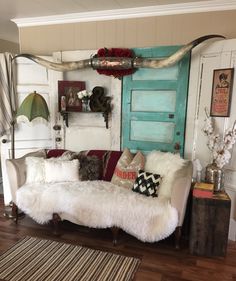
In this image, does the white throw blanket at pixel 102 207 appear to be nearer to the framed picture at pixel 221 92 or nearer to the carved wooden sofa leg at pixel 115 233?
the carved wooden sofa leg at pixel 115 233

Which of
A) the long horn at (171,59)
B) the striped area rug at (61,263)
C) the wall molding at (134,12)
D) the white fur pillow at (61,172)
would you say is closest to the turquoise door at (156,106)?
the long horn at (171,59)

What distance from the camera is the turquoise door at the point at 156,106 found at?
3.19m

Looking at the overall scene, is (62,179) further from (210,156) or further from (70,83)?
(210,156)

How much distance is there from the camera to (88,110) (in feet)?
11.5

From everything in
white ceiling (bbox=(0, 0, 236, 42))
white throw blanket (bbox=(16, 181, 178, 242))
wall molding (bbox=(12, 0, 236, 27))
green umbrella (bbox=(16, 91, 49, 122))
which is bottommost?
white throw blanket (bbox=(16, 181, 178, 242))

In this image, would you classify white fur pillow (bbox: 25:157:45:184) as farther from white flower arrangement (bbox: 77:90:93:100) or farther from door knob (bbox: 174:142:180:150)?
door knob (bbox: 174:142:180:150)

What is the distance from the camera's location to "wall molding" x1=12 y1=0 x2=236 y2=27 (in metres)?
2.91

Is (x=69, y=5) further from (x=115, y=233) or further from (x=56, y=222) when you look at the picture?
(x=115, y=233)

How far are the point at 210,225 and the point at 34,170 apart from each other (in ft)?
6.98

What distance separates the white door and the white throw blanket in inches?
35.1

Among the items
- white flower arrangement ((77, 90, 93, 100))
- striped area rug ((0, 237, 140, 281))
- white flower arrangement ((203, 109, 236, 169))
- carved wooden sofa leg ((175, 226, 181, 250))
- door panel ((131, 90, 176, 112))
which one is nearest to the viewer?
striped area rug ((0, 237, 140, 281))

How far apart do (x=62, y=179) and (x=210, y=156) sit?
6.08 ft

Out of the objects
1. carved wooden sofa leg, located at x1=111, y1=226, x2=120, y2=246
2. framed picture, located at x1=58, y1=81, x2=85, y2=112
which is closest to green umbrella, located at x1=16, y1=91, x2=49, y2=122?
framed picture, located at x1=58, y1=81, x2=85, y2=112

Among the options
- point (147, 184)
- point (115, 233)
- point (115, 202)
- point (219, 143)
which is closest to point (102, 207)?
point (115, 202)
